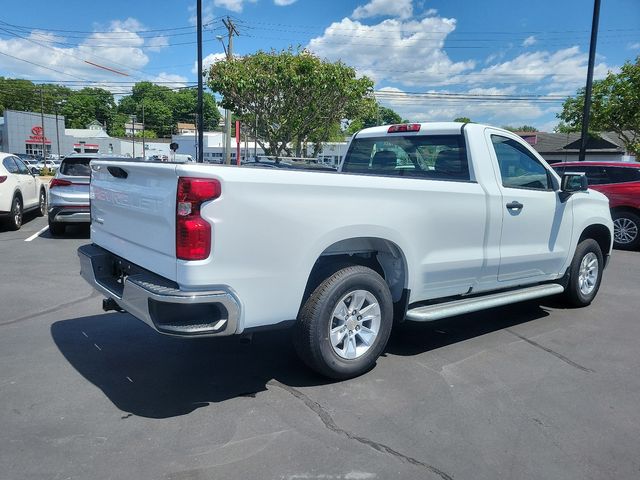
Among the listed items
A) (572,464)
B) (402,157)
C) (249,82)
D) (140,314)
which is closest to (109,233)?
(140,314)

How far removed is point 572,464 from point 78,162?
1002cm

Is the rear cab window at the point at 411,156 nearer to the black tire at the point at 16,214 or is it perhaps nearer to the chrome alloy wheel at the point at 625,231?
the chrome alloy wheel at the point at 625,231

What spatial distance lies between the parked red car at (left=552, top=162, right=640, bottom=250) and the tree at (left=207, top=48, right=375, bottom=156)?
1188cm

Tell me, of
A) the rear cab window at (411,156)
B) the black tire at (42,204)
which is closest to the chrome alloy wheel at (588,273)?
the rear cab window at (411,156)

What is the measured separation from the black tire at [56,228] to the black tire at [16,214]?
115 cm

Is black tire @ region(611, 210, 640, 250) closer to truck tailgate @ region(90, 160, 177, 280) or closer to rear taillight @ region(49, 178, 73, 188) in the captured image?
truck tailgate @ region(90, 160, 177, 280)

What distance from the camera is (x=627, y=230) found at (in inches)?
443

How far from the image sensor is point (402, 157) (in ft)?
17.4

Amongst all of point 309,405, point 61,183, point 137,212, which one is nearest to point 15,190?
point 61,183

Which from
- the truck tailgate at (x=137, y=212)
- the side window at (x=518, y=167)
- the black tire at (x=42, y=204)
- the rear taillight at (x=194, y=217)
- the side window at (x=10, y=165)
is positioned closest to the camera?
the rear taillight at (x=194, y=217)

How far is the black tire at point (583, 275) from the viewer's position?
6.02m

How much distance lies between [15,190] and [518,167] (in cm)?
1031

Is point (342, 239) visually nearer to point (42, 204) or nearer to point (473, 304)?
point (473, 304)

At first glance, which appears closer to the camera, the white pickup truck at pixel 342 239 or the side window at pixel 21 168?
the white pickup truck at pixel 342 239
